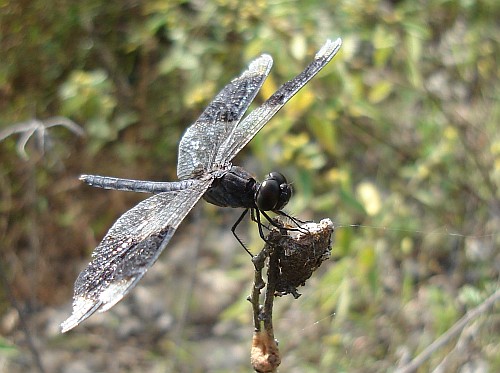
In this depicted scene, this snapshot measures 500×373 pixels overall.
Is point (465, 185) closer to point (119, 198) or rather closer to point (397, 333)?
point (397, 333)

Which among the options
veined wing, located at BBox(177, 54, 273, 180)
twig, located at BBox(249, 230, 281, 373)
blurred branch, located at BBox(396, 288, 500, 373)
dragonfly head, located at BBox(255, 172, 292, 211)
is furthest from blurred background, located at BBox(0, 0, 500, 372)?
twig, located at BBox(249, 230, 281, 373)

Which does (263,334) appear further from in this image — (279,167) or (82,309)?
(279,167)

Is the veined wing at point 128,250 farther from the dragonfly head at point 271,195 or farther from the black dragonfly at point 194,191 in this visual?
the dragonfly head at point 271,195

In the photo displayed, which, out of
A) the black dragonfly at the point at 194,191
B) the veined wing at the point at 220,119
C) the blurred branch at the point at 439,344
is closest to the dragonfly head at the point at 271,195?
the black dragonfly at the point at 194,191

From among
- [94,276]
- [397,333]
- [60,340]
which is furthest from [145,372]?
[94,276]

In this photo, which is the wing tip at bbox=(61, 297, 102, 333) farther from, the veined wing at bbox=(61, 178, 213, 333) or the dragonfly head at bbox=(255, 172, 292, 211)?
the dragonfly head at bbox=(255, 172, 292, 211)

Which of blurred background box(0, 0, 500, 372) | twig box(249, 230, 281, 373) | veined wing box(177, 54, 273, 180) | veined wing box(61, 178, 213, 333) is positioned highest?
twig box(249, 230, 281, 373)
